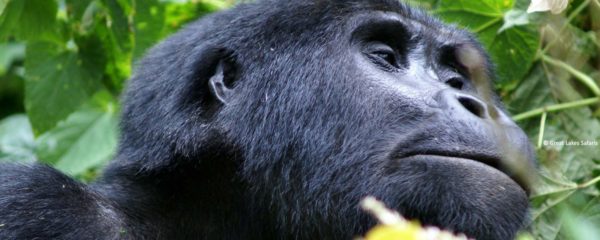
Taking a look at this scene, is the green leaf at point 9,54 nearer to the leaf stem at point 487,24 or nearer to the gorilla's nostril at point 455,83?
the leaf stem at point 487,24

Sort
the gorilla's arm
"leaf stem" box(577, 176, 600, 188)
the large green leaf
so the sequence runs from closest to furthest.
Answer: the gorilla's arm
"leaf stem" box(577, 176, 600, 188)
the large green leaf

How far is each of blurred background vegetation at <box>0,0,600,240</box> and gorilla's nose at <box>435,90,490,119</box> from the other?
0.49 meters

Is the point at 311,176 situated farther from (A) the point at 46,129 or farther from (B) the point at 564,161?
(A) the point at 46,129

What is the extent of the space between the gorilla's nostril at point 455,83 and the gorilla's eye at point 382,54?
21cm

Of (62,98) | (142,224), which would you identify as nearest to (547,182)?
(142,224)

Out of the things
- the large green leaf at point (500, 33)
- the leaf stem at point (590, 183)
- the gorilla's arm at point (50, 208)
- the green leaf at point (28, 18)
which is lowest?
the leaf stem at point (590, 183)

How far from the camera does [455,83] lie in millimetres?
3645

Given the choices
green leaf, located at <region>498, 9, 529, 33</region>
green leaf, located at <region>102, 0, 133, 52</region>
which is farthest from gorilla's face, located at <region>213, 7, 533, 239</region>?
green leaf, located at <region>102, 0, 133, 52</region>

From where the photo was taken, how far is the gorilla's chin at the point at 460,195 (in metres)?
3.05

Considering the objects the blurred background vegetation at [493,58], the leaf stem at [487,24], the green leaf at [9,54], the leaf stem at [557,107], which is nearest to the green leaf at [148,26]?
the blurred background vegetation at [493,58]

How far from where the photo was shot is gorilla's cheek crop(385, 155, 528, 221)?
305 centimetres

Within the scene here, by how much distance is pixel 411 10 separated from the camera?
381 centimetres

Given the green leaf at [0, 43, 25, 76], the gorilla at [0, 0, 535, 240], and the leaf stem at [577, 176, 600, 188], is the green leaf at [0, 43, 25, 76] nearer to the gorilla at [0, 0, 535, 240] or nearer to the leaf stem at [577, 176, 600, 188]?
the gorilla at [0, 0, 535, 240]

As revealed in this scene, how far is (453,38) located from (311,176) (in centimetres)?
85
